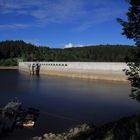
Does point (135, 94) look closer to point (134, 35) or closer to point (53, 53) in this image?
point (134, 35)

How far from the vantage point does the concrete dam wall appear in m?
72.4

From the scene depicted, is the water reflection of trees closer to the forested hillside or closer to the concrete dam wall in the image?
the concrete dam wall

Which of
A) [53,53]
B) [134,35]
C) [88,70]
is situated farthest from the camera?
[53,53]

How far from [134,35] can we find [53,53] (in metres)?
143

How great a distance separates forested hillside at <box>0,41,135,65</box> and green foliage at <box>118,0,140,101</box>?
102178mm

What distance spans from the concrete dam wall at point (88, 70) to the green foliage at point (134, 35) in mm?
50483

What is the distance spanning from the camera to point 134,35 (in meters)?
9.55

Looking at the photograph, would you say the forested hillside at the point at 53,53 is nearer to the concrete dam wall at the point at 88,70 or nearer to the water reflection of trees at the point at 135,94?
the concrete dam wall at the point at 88,70

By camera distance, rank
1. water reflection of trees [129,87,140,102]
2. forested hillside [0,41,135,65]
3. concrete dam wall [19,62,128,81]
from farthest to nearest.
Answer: forested hillside [0,41,135,65], concrete dam wall [19,62,128,81], water reflection of trees [129,87,140,102]

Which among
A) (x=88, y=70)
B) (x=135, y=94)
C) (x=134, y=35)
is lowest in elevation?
(x=88, y=70)

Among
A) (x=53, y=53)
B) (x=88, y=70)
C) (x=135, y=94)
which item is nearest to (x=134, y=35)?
(x=135, y=94)

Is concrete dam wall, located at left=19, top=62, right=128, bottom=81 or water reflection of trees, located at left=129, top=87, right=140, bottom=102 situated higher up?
water reflection of trees, located at left=129, top=87, right=140, bottom=102

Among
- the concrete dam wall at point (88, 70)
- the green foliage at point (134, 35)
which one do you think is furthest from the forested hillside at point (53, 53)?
the green foliage at point (134, 35)

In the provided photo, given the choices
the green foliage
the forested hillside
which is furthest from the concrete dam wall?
the green foliage
